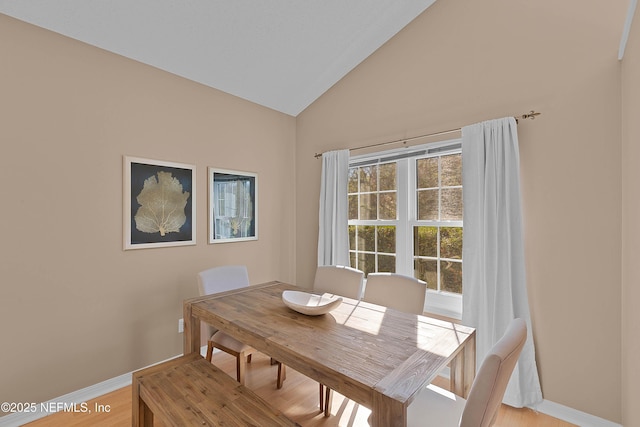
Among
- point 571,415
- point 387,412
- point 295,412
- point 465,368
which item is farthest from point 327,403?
point 571,415

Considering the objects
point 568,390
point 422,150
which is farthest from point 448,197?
point 568,390

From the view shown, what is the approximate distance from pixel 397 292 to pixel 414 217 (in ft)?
3.08

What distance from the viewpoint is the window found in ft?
8.24

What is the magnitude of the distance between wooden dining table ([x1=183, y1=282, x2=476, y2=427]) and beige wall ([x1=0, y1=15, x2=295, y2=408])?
0.83 metres

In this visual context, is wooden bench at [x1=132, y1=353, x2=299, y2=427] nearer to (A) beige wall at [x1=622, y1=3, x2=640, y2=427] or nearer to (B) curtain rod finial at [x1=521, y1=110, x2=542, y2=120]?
(A) beige wall at [x1=622, y1=3, x2=640, y2=427]

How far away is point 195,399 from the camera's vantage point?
1.43 m

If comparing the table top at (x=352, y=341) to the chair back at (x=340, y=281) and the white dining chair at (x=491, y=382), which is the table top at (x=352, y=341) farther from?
the chair back at (x=340, y=281)

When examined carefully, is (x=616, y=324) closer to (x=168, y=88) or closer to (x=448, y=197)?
(x=448, y=197)

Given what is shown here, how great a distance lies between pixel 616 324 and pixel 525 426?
0.86m

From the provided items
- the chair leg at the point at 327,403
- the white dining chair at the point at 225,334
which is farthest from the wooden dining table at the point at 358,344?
the chair leg at the point at 327,403

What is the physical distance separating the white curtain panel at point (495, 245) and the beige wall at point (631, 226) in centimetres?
49

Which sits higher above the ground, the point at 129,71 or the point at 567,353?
the point at 129,71

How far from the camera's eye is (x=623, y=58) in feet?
5.63

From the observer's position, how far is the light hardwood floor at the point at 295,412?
191 centimetres
